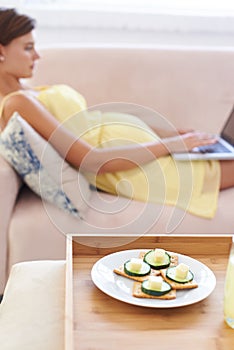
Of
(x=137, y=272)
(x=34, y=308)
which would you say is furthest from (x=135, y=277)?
(x=34, y=308)

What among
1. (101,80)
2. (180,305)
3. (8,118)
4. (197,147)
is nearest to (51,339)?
(180,305)

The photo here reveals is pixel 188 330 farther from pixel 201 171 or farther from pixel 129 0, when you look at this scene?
pixel 129 0

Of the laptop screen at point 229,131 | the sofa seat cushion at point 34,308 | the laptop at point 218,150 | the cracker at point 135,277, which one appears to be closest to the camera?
the sofa seat cushion at point 34,308

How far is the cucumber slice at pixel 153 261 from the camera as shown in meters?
1.41

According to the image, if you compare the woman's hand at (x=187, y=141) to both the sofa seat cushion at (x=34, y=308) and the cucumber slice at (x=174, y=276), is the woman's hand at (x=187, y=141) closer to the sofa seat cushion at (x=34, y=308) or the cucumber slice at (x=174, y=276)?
the sofa seat cushion at (x=34, y=308)

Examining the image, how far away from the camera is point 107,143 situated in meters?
2.26

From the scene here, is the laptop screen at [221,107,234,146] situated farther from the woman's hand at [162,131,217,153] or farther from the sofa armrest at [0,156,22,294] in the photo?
the sofa armrest at [0,156,22,294]

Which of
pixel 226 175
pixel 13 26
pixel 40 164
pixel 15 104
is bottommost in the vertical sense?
pixel 226 175

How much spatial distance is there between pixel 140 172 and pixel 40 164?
365 mm

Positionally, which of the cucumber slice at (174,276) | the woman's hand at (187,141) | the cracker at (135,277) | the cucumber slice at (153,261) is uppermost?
the cucumber slice at (174,276)

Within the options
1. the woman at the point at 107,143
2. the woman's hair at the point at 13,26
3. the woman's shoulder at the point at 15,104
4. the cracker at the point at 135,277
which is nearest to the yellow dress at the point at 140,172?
the woman at the point at 107,143

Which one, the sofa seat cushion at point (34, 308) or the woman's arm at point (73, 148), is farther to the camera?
the woman's arm at point (73, 148)

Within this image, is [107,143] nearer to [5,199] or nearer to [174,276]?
[5,199]

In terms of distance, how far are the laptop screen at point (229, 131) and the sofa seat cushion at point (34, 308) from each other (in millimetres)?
1104
